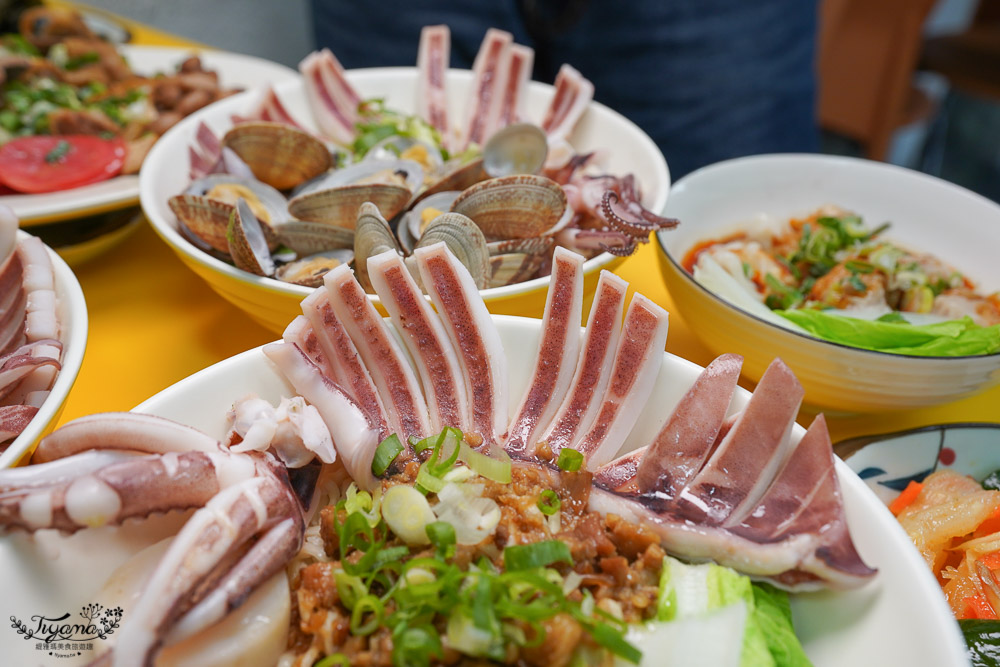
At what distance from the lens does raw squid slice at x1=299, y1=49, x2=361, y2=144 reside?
191 cm

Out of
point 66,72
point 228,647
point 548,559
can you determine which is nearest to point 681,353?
point 548,559

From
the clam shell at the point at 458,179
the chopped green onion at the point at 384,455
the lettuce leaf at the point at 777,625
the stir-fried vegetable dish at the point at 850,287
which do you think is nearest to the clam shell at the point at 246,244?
the clam shell at the point at 458,179

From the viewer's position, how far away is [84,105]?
2158 mm

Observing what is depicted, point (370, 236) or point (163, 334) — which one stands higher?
point (370, 236)

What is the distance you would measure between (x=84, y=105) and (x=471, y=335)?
1.83 metres

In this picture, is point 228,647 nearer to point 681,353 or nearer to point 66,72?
point 681,353

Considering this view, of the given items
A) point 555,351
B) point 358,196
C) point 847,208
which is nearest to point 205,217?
point 358,196

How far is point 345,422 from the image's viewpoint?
0.90 metres

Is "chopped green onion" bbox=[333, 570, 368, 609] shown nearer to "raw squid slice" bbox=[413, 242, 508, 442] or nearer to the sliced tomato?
"raw squid slice" bbox=[413, 242, 508, 442]

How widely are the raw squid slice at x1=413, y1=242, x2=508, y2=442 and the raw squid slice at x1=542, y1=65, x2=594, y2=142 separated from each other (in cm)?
92

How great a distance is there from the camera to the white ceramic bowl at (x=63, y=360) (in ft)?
2.84

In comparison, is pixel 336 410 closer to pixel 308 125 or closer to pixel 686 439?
pixel 686 439

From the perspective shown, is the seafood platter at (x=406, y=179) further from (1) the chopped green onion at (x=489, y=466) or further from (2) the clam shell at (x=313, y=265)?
(1) the chopped green onion at (x=489, y=466)

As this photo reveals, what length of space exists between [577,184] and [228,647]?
1114 millimetres
